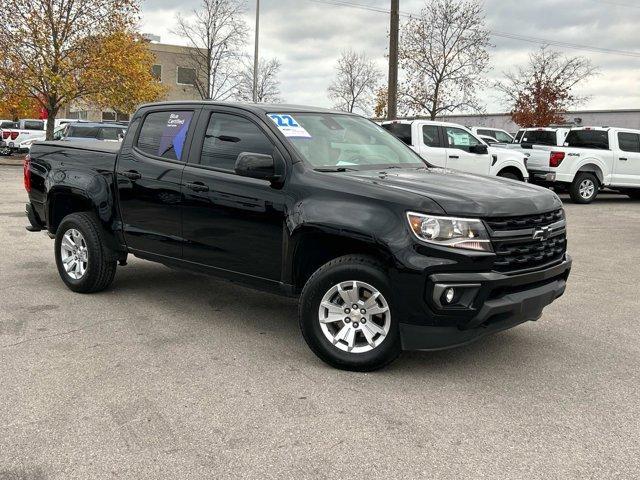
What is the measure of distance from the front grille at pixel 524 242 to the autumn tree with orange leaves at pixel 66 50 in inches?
953

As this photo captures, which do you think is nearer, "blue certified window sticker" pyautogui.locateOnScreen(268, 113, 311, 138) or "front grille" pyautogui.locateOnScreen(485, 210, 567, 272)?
"front grille" pyautogui.locateOnScreen(485, 210, 567, 272)

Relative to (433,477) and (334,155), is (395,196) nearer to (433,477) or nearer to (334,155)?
(334,155)

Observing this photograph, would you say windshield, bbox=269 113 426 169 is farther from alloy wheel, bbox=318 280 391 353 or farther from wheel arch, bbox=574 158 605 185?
wheel arch, bbox=574 158 605 185

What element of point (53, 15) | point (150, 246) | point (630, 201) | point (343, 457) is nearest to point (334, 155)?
point (150, 246)

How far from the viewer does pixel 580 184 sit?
15906 mm

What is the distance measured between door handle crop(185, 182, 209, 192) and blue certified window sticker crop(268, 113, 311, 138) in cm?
74

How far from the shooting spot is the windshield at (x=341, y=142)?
479cm

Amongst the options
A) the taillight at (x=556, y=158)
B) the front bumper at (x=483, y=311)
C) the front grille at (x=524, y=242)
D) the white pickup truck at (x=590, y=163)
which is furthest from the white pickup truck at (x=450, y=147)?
the front bumper at (x=483, y=311)

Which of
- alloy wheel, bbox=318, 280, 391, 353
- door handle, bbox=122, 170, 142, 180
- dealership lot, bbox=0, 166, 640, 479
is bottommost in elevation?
dealership lot, bbox=0, 166, 640, 479

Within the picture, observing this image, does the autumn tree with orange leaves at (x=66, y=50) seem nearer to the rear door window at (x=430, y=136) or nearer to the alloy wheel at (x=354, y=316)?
the rear door window at (x=430, y=136)

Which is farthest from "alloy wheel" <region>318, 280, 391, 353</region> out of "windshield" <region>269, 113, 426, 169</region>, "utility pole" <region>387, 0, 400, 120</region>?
"utility pole" <region>387, 0, 400, 120</region>

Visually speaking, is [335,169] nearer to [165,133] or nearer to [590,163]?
[165,133]

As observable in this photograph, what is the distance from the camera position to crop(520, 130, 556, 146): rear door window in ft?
54.7

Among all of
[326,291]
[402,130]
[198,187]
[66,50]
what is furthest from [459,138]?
[66,50]
